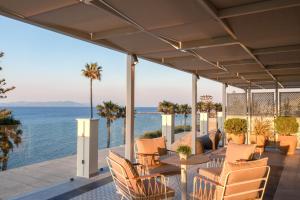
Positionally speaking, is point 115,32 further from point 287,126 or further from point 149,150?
point 287,126

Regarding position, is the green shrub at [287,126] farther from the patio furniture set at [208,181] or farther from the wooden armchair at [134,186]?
the wooden armchair at [134,186]

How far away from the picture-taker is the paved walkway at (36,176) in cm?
526

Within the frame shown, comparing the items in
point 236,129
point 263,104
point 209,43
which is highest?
point 209,43

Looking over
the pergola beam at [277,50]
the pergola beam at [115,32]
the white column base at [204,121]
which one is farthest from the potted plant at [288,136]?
the pergola beam at [115,32]

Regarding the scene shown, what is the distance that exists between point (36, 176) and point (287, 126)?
7.81 meters

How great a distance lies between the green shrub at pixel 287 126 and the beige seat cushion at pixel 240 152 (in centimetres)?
486

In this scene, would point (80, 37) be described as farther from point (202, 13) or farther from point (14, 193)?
point (14, 193)

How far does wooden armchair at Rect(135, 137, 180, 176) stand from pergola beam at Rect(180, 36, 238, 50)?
2025 mm

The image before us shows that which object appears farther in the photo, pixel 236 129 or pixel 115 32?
pixel 236 129

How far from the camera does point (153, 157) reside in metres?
5.37

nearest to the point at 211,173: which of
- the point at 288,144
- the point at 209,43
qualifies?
the point at 209,43

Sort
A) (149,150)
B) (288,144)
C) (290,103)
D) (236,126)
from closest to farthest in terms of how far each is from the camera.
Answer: (149,150), (288,144), (236,126), (290,103)

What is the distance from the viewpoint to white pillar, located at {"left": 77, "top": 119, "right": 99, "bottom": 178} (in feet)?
19.7

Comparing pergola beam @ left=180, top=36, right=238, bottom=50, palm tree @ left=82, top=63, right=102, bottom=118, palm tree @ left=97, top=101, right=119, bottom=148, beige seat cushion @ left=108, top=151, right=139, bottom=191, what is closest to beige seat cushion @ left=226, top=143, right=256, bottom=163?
pergola beam @ left=180, top=36, right=238, bottom=50
